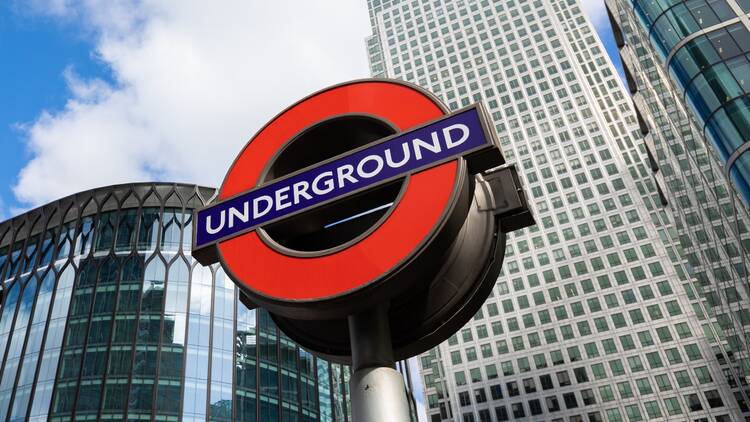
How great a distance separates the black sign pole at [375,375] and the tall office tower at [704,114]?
22.4m

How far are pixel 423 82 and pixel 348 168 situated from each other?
302 feet

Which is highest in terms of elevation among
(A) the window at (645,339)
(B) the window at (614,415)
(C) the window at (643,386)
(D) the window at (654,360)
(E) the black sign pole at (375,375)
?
(A) the window at (645,339)

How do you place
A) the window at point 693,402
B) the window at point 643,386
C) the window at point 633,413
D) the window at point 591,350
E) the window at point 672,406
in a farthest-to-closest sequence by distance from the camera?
the window at point 591,350 < the window at point 643,386 < the window at point 633,413 < the window at point 672,406 < the window at point 693,402

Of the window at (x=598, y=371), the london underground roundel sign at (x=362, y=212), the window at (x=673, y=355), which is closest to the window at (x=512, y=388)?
the window at (x=598, y=371)

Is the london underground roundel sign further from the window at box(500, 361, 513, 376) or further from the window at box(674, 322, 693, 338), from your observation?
the window at box(674, 322, 693, 338)

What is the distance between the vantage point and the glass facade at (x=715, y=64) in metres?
22.5

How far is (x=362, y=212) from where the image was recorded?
6613 millimetres

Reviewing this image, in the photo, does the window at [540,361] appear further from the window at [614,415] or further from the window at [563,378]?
the window at [614,415]

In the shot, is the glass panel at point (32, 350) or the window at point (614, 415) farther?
the window at point (614, 415)

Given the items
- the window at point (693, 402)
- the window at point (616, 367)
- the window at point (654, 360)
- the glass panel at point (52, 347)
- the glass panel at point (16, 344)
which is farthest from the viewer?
the window at point (616, 367)

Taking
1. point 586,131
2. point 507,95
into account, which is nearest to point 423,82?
point 507,95

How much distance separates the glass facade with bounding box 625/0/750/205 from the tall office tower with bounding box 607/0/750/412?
39mm

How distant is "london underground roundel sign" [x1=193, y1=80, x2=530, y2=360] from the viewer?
5.36 m

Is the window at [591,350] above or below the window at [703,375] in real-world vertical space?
above
